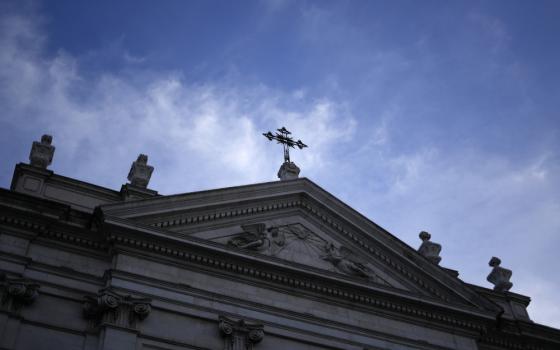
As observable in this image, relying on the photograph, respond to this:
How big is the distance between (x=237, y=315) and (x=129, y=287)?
2.89 m

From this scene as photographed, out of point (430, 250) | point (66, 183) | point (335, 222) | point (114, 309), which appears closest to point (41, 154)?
point (66, 183)

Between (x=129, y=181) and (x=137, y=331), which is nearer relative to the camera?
(x=137, y=331)

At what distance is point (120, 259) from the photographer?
18422 mm

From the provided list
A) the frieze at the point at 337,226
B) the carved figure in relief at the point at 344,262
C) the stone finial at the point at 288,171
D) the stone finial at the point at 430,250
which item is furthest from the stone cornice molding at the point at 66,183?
the stone finial at the point at 430,250

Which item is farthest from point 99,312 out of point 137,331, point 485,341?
point 485,341

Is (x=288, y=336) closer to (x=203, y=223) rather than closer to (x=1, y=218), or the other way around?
(x=203, y=223)

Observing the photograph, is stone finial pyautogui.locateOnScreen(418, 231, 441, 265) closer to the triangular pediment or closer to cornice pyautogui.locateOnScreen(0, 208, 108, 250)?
the triangular pediment

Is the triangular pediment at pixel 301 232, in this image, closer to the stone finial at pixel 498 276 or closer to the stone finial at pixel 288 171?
the stone finial at pixel 288 171

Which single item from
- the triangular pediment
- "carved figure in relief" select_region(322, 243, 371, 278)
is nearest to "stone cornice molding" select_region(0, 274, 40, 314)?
the triangular pediment

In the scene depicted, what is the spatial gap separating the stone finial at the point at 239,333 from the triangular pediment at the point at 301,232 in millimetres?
2136

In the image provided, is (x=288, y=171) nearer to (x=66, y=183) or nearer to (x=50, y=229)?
(x=66, y=183)

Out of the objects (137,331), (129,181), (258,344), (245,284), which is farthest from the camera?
(129,181)

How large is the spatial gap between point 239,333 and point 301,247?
410 centimetres

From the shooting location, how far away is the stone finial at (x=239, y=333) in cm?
1788
